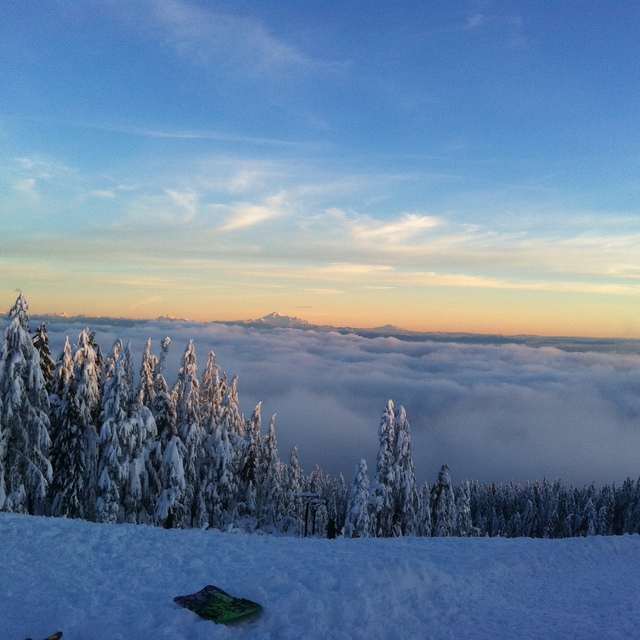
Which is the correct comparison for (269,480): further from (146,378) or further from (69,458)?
(69,458)

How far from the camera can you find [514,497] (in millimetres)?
114375

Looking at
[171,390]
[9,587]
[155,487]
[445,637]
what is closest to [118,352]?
[171,390]

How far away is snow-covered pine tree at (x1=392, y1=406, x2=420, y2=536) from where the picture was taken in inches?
1534

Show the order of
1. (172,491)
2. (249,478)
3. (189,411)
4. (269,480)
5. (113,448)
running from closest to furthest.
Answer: (113,448)
(172,491)
(189,411)
(249,478)
(269,480)

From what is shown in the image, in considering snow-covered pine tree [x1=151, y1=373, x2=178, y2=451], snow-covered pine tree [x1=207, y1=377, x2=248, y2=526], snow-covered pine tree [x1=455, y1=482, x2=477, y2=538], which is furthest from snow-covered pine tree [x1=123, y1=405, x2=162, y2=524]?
snow-covered pine tree [x1=455, y1=482, x2=477, y2=538]

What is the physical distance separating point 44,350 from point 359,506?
78.5 feet

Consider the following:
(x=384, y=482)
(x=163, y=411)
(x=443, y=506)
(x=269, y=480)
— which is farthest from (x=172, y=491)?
(x=443, y=506)

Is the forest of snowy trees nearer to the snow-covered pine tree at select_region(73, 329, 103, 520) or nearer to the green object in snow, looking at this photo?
the snow-covered pine tree at select_region(73, 329, 103, 520)

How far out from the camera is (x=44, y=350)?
29859mm

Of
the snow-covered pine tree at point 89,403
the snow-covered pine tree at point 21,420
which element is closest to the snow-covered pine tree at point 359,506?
the snow-covered pine tree at point 89,403

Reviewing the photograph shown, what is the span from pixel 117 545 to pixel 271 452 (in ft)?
109

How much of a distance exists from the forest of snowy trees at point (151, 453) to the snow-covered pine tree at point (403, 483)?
9 cm

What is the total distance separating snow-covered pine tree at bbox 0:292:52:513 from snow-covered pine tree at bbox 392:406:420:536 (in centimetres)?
2378

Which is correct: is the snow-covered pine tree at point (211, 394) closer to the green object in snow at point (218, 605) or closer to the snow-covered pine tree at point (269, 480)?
the snow-covered pine tree at point (269, 480)
